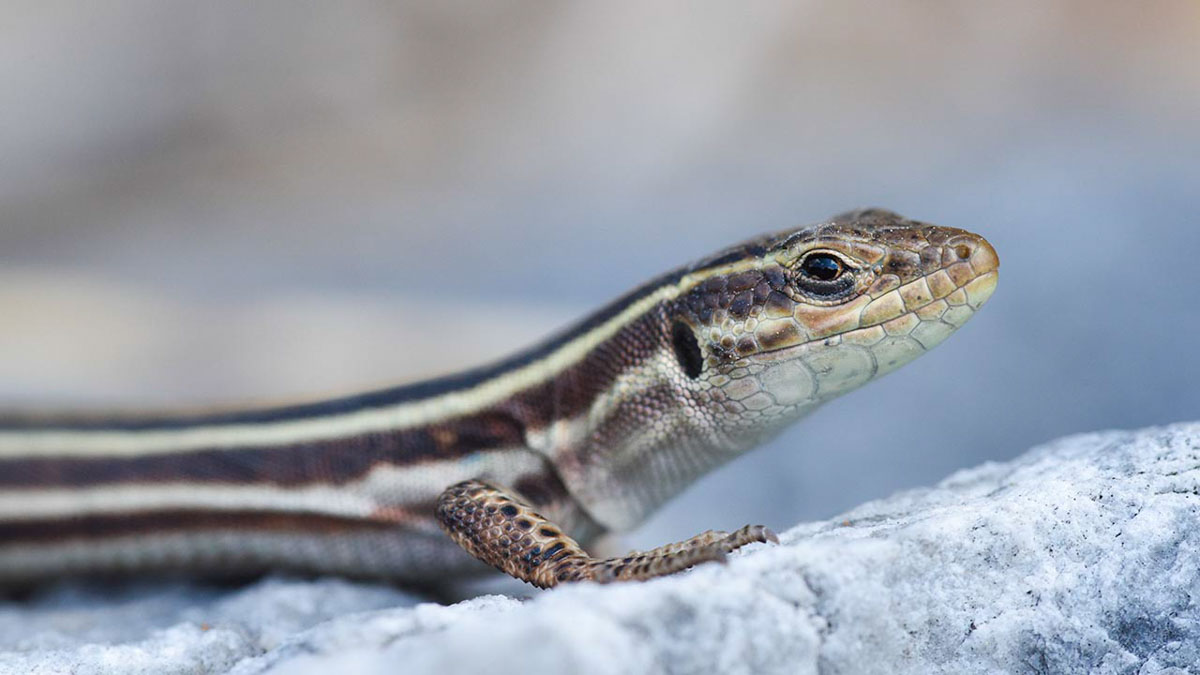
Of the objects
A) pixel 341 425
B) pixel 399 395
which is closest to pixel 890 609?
pixel 399 395

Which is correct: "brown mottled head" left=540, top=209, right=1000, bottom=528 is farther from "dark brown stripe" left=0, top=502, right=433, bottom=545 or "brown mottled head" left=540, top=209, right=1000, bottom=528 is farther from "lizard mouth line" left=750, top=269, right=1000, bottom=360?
"dark brown stripe" left=0, top=502, right=433, bottom=545

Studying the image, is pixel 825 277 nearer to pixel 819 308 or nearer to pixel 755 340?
pixel 819 308

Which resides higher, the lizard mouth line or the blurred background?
the blurred background

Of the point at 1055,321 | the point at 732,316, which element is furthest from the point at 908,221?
the point at 1055,321

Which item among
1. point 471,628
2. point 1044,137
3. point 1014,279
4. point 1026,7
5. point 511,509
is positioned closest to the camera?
point 471,628

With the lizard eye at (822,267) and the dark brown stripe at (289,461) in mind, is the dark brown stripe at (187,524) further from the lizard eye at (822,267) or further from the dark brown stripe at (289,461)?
the lizard eye at (822,267)

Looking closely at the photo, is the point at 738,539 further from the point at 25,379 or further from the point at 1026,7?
the point at 1026,7

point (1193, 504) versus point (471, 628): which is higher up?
point (1193, 504)

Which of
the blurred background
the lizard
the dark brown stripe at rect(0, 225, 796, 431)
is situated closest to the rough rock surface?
the lizard
